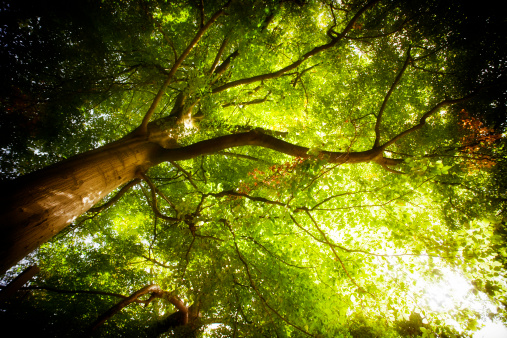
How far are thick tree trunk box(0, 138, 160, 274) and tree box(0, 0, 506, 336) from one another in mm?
15

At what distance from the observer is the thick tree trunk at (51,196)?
173cm

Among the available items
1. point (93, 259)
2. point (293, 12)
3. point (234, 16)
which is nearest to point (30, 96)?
point (234, 16)

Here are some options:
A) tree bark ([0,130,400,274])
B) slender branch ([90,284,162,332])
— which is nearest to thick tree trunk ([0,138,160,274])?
tree bark ([0,130,400,274])

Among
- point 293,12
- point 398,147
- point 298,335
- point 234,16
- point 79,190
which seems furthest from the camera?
point 398,147

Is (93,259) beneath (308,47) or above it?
beneath

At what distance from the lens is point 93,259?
672cm

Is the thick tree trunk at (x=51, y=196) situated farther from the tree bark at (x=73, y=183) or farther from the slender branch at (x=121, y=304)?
the slender branch at (x=121, y=304)

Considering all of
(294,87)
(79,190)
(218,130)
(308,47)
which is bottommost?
(79,190)

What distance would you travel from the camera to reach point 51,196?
211 cm

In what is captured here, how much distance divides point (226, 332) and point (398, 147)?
6426mm

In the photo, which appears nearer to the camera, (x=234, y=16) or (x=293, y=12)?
(x=234, y=16)

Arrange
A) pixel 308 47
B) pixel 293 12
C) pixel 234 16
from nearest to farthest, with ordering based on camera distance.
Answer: pixel 234 16 → pixel 293 12 → pixel 308 47

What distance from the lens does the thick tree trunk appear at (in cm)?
173

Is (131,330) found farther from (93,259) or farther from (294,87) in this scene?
(294,87)
